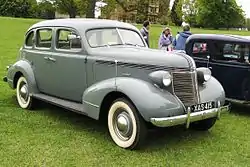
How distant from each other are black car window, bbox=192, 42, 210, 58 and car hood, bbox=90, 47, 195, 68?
2.67 metres

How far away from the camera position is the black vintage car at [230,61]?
775 centimetres

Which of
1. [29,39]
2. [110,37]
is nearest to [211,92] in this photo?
[110,37]

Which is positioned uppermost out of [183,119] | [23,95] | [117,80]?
[117,80]

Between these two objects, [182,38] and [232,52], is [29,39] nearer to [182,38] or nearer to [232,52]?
[232,52]

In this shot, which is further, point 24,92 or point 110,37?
point 24,92

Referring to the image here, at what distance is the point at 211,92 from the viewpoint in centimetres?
612

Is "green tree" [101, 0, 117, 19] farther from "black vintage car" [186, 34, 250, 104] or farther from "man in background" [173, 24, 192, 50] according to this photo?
"black vintage car" [186, 34, 250, 104]

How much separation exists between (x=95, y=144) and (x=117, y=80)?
0.97 meters

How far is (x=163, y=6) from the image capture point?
148 ft

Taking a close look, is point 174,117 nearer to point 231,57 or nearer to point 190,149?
point 190,149

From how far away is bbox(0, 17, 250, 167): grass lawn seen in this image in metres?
5.11

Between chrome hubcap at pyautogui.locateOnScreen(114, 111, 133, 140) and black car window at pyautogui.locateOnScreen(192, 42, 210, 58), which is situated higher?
Answer: black car window at pyautogui.locateOnScreen(192, 42, 210, 58)

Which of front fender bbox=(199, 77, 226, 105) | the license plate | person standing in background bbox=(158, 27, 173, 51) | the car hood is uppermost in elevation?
the car hood

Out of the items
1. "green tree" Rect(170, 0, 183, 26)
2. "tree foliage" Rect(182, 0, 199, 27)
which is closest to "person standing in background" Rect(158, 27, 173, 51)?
"green tree" Rect(170, 0, 183, 26)
